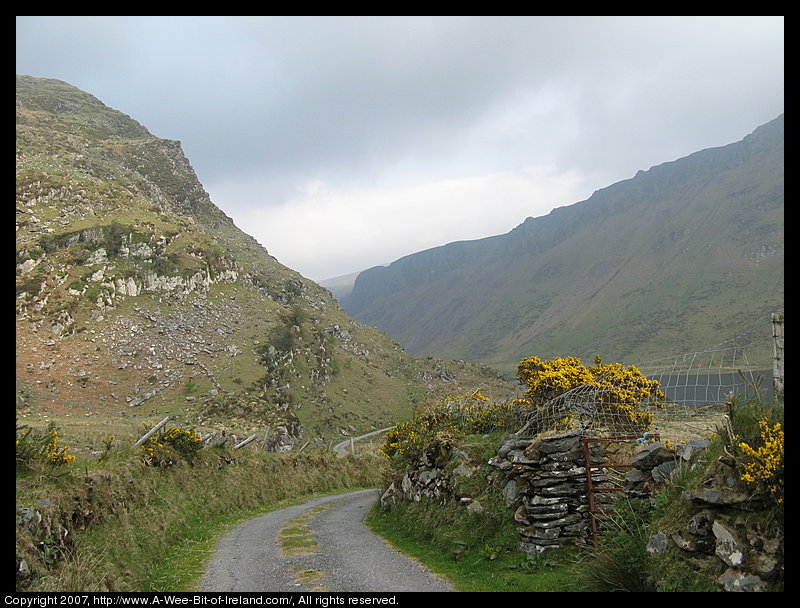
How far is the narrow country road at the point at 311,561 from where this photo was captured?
33.7 feet

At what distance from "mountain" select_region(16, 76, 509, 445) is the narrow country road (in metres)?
28.9

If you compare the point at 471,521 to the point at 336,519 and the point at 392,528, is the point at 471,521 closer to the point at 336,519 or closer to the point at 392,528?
the point at 392,528

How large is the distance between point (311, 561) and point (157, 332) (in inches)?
2168

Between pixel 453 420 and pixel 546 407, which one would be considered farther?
pixel 453 420

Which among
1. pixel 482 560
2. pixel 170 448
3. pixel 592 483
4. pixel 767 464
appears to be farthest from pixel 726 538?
pixel 170 448

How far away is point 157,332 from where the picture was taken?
59.6m

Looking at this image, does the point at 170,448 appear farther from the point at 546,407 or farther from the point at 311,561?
the point at 546,407

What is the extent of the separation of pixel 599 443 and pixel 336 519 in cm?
1201

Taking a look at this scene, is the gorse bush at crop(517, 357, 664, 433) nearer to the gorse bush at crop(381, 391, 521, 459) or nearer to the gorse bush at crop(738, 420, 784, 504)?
the gorse bush at crop(381, 391, 521, 459)

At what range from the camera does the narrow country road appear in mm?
10258

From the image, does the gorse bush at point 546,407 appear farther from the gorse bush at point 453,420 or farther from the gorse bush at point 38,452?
the gorse bush at point 38,452
